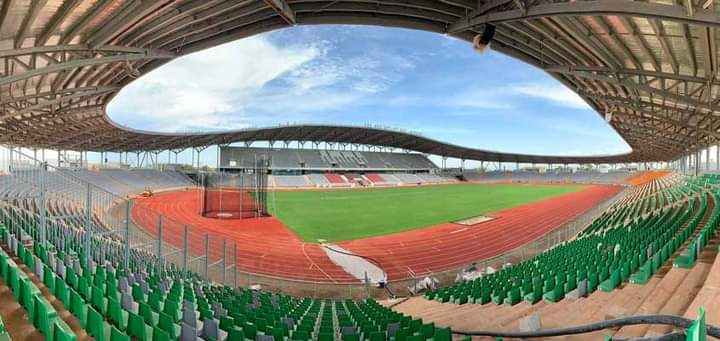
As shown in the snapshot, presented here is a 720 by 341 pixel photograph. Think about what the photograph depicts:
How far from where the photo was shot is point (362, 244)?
20219mm

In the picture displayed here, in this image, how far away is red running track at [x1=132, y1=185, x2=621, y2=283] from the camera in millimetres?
16000

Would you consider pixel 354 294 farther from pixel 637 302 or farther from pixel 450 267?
pixel 637 302

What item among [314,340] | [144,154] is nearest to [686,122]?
[314,340]

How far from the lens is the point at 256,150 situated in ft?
209

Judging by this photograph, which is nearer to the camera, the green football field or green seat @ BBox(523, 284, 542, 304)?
green seat @ BBox(523, 284, 542, 304)

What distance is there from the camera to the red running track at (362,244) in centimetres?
1600

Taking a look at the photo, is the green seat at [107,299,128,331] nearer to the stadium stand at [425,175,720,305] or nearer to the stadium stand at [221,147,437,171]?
the stadium stand at [425,175,720,305]

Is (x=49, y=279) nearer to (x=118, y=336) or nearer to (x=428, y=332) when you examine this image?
(x=118, y=336)

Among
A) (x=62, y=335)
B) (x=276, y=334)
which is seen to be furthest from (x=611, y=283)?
(x=62, y=335)

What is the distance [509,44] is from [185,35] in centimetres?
1059

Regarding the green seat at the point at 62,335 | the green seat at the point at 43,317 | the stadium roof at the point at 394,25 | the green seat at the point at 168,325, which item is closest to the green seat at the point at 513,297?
the stadium roof at the point at 394,25

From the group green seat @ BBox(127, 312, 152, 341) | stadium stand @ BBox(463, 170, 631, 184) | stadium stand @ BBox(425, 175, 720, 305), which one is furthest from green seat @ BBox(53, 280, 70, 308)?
stadium stand @ BBox(463, 170, 631, 184)

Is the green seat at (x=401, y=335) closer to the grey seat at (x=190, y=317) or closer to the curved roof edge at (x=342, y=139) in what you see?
the grey seat at (x=190, y=317)

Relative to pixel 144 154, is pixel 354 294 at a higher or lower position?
lower
